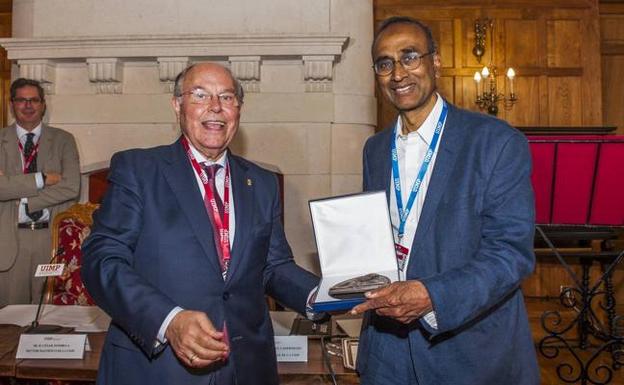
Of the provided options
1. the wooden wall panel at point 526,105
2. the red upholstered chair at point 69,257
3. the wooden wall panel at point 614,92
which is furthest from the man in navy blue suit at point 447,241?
the wooden wall panel at point 614,92

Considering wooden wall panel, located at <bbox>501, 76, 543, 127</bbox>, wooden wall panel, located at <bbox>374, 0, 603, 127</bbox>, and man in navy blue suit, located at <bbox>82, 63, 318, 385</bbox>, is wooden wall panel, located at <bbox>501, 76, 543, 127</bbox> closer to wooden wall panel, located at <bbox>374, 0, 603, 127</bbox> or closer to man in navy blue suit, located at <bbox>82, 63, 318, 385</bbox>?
wooden wall panel, located at <bbox>374, 0, 603, 127</bbox>

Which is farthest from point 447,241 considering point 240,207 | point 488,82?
point 488,82

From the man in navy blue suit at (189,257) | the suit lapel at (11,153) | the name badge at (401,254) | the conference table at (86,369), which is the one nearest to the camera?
the man in navy blue suit at (189,257)

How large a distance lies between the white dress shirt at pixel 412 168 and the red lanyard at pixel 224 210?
0.44 m

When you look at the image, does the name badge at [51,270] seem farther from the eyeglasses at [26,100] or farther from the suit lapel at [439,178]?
the eyeglasses at [26,100]

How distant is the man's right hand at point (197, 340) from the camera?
44.5 inches

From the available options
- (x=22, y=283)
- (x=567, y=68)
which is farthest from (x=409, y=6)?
(x=22, y=283)

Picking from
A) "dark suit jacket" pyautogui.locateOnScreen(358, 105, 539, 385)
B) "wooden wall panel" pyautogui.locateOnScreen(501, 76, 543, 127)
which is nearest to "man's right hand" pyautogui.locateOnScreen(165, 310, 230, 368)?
"dark suit jacket" pyautogui.locateOnScreen(358, 105, 539, 385)

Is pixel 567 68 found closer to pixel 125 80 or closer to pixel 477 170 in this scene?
pixel 125 80

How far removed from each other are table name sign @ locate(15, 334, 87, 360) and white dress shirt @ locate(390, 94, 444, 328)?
1.08 metres

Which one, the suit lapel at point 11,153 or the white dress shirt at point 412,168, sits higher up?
the suit lapel at point 11,153

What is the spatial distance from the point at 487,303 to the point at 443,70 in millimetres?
4234

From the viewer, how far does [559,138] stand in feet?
8.77

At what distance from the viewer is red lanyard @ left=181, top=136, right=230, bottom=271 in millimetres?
1438
